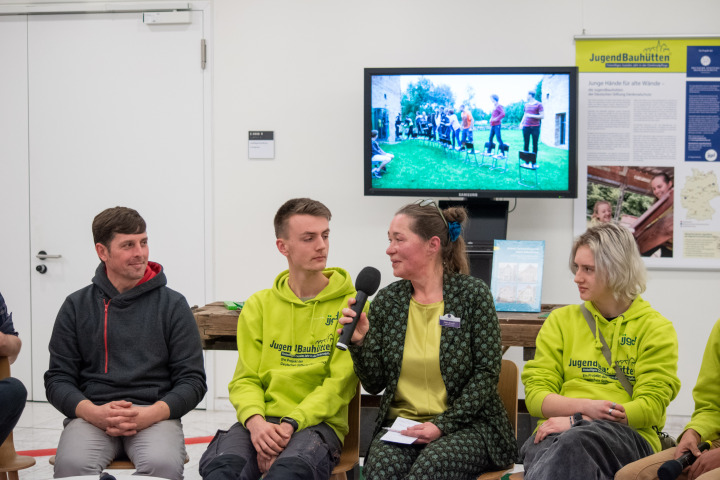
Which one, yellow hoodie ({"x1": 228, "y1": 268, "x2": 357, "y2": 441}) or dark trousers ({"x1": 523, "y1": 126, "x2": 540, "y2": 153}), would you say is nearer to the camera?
yellow hoodie ({"x1": 228, "y1": 268, "x2": 357, "y2": 441})

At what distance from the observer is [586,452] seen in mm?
2221

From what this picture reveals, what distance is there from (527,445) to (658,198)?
231cm

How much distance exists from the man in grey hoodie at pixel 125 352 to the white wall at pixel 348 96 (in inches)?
70.5

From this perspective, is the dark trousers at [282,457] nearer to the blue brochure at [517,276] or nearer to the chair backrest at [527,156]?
the blue brochure at [517,276]

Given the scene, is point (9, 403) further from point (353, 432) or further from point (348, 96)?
point (348, 96)

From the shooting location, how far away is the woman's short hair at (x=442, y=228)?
2689 millimetres

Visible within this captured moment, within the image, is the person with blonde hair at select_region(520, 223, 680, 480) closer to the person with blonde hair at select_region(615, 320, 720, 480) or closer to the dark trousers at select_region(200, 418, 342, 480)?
the person with blonde hair at select_region(615, 320, 720, 480)

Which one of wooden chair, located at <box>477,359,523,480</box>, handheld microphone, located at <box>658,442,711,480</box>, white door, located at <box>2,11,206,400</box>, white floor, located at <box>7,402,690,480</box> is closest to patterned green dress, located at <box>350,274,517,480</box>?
wooden chair, located at <box>477,359,523,480</box>

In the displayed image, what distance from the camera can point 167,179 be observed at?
4.73 meters

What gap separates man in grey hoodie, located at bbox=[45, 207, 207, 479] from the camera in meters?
2.65

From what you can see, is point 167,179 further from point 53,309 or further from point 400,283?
point 400,283

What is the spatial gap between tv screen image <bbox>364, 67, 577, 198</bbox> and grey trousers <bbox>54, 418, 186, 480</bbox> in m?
1.97

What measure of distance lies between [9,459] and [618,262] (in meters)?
2.17

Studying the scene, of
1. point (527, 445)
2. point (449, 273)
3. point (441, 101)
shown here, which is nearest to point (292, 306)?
point (449, 273)
